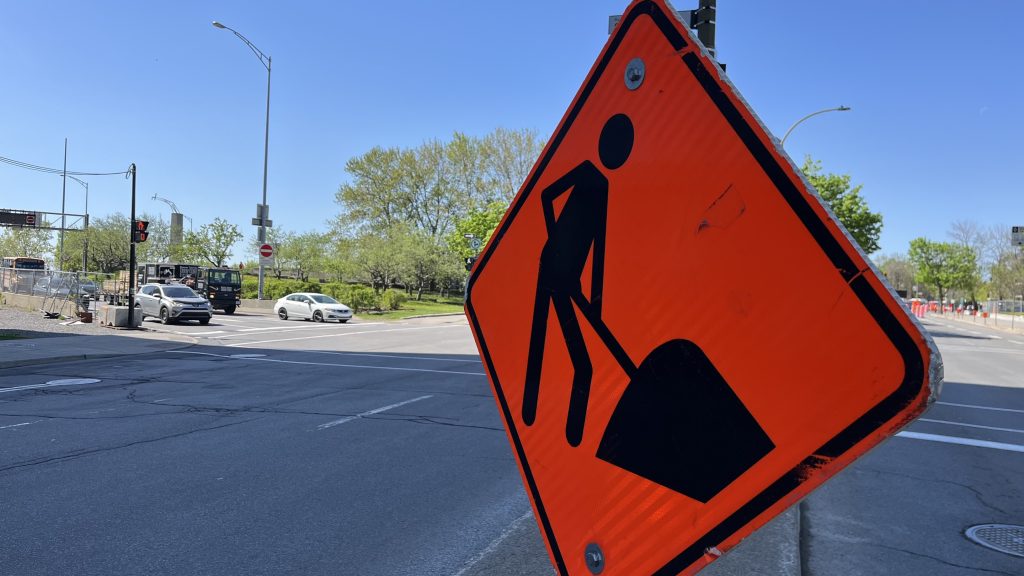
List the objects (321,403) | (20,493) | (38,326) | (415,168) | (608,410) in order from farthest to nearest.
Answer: (415,168) < (38,326) < (321,403) < (20,493) < (608,410)

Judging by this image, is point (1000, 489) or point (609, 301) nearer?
point (609, 301)

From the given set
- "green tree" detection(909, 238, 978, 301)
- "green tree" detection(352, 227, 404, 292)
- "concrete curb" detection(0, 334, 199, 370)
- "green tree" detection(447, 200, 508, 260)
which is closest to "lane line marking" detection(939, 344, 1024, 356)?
"concrete curb" detection(0, 334, 199, 370)

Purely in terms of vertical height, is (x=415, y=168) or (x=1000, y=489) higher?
(x=415, y=168)

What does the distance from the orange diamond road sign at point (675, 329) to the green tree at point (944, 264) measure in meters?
102

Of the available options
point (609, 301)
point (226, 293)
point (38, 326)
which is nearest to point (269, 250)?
point (226, 293)

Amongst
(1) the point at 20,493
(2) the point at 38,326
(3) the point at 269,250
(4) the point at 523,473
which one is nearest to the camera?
(4) the point at 523,473

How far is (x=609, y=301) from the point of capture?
1722 millimetres

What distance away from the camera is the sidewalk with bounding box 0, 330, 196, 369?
572 inches

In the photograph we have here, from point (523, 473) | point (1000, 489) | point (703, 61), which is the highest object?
point (703, 61)

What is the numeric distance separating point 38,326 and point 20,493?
20.2 meters

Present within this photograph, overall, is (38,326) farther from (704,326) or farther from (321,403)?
(704,326)

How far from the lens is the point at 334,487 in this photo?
5883 millimetres

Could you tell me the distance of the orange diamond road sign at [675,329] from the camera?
50.6 inches

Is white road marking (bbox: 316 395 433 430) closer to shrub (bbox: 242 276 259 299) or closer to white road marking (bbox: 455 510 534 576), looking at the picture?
white road marking (bbox: 455 510 534 576)
